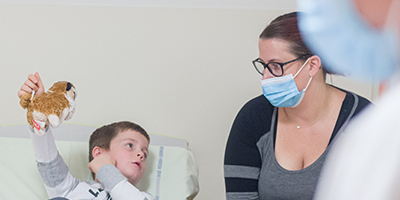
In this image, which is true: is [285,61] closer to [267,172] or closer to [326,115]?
[326,115]

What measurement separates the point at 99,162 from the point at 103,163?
0.06 ft

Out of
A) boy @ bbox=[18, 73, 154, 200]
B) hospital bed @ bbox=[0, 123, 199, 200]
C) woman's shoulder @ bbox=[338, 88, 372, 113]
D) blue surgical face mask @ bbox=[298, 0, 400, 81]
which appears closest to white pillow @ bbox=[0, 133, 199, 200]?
hospital bed @ bbox=[0, 123, 199, 200]

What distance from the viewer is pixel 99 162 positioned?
1.42 metres

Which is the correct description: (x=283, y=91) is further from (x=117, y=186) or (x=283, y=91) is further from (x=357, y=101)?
(x=117, y=186)

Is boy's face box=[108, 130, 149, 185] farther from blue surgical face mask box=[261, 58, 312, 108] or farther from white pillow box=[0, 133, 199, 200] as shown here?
blue surgical face mask box=[261, 58, 312, 108]

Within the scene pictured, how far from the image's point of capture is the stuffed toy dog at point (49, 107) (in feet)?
3.73

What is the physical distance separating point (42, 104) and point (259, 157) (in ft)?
2.36

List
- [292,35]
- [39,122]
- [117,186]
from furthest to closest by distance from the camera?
[117,186]
[39,122]
[292,35]

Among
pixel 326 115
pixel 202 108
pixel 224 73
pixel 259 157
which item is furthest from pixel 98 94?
pixel 326 115

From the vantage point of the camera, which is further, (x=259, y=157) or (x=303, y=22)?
(x=259, y=157)

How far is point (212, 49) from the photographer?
1899 millimetres

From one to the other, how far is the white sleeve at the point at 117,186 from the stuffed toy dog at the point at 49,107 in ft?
0.90

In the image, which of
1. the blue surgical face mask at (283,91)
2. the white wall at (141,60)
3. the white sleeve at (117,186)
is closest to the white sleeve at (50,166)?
the white sleeve at (117,186)

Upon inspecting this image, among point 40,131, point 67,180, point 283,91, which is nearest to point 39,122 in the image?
point 40,131
